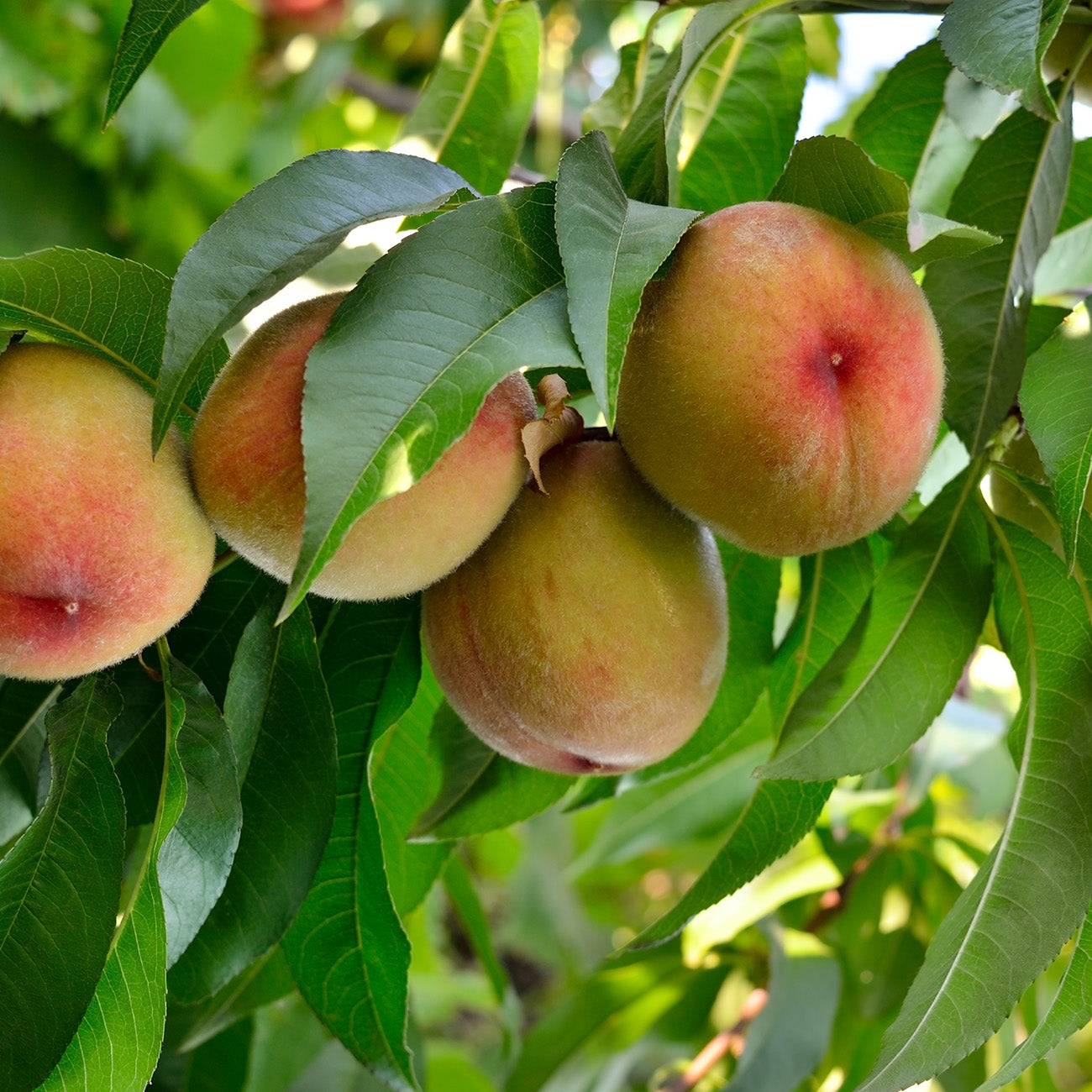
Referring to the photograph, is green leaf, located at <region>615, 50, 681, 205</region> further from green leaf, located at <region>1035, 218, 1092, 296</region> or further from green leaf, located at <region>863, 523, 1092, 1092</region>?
green leaf, located at <region>1035, 218, 1092, 296</region>

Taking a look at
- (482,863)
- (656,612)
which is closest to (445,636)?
(656,612)

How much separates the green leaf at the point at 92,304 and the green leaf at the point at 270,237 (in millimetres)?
71

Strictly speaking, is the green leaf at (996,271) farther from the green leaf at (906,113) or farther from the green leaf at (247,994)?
the green leaf at (247,994)

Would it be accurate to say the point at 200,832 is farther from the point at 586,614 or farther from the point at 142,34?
the point at 142,34

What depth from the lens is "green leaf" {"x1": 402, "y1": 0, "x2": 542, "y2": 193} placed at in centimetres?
114

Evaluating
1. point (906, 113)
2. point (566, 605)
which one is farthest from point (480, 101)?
point (566, 605)

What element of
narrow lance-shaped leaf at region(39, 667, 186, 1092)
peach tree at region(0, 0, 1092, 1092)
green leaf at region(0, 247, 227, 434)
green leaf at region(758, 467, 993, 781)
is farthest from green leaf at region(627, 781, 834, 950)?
green leaf at region(0, 247, 227, 434)

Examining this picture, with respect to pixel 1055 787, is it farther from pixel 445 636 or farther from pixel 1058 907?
pixel 445 636

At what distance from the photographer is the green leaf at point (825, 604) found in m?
0.94

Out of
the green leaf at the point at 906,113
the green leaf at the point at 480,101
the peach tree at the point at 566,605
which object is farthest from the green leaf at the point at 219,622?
the green leaf at the point at 906,113

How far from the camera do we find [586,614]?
739mm

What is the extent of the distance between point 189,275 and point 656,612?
13.0 inches

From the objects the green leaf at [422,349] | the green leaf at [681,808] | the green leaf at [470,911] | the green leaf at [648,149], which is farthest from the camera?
the green leaf at [681,808]

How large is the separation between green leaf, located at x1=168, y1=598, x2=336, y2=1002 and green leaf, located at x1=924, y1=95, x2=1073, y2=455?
482mm
